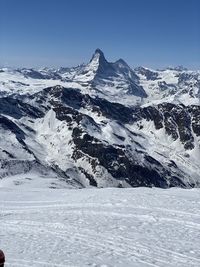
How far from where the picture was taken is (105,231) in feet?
94.3

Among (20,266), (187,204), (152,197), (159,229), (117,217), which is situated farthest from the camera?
(152,197)

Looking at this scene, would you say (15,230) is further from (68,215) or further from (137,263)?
(137,263)

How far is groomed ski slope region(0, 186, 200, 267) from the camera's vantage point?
22.9 m

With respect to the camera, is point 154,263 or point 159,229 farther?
point 159,229

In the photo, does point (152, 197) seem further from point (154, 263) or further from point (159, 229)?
point (154, 263)

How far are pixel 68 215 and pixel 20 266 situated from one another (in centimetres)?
1329

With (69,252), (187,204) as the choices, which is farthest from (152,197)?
(69,252)

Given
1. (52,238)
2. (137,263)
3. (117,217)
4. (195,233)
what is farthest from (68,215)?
(137,263)

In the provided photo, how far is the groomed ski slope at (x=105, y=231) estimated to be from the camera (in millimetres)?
22859

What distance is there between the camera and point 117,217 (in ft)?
109

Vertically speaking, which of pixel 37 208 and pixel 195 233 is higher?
pixel 195 233

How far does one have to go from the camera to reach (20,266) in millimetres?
20953

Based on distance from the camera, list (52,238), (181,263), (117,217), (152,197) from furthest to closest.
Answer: (152,197) → (117,217) → (52,238) → (181,263)

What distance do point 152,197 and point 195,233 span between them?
1245cm
